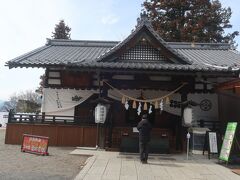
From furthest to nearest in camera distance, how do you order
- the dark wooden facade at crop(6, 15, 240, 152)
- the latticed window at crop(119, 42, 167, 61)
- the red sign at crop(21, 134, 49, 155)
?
1. the latticed window at crop(119, 42, 167, 61)
2. the dark wooden facade at crop(6, 15, 240, 152)
3. the red sign at crop(21, 134, 49, 155)

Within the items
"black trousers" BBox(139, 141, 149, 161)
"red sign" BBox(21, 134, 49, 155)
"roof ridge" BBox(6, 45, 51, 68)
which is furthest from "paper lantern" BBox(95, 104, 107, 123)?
"roof ridge" BBox(6, 45, 51, 68)

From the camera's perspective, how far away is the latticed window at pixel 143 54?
15.7 meters

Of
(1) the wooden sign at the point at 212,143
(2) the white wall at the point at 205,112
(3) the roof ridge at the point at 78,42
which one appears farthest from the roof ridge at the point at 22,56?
(1) the wooden sign at the point at 212,143

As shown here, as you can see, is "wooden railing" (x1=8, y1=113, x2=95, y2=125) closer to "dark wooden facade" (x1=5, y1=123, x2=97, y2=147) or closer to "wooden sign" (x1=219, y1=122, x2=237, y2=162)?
"dark wooden facade" (x1=5, y1=123, x2=97, y2=147)

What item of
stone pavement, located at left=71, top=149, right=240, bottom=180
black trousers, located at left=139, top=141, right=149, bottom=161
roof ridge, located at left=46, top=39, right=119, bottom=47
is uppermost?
roof ridge, located at left=46, top=39, right=119, bottom=47

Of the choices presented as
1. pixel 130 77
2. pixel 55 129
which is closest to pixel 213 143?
pixel 130 77

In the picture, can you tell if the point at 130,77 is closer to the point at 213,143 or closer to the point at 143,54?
the point at 143,54

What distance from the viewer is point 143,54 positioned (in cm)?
1575

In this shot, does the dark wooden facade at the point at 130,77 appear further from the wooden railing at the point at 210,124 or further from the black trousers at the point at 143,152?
the black trousers at the point at 143,152

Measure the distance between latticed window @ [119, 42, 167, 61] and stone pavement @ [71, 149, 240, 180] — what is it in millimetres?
5055

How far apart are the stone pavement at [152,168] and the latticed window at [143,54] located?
5055 millimetres

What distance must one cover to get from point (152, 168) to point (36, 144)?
5224mm

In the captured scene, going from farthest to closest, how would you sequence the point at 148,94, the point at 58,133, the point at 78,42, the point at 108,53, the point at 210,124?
the point at 78,42
the point at 148,94
the point at 210,124
the point at 58,133
the point at 108,53

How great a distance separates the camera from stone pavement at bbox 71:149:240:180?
9.05 m
